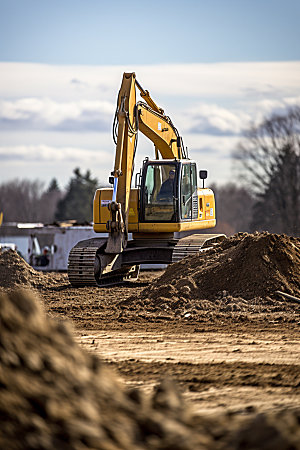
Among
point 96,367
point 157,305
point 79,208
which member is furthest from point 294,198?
point 96,367

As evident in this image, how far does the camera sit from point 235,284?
1543cm

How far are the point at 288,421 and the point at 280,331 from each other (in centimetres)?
751

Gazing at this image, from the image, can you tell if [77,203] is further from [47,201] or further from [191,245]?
[191,245]

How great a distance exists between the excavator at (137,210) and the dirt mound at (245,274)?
2621 millimetres

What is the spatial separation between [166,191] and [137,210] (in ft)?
3.04

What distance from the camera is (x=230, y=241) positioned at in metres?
18.8

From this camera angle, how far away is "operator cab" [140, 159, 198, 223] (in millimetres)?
19812

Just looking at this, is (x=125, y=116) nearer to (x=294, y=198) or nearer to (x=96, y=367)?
(x=96, y=367)

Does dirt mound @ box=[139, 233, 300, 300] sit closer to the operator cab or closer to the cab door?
the operator cab

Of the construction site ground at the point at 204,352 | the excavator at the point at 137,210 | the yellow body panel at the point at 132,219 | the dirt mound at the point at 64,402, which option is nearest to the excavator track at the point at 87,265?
the excavator at the point at 137,210

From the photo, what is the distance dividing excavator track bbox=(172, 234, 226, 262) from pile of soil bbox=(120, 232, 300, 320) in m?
2.05

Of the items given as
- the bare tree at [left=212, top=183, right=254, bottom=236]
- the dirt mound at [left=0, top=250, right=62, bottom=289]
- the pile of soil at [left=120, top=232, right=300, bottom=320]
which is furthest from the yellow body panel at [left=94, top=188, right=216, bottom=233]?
the bare tree at [left=212, top=183, right=254, bottom=236]

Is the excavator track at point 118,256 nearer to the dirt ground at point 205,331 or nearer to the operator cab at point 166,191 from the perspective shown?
the dirt ground at point 205,331

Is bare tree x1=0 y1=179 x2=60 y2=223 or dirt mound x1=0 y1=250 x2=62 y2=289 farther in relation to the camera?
bare tree x1=0 y1=179 x2=60 y2=223
